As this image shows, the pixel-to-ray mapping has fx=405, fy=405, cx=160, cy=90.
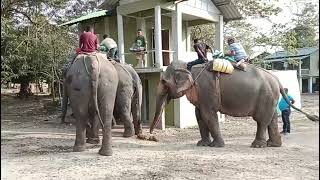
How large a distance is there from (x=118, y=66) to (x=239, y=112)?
3.55m

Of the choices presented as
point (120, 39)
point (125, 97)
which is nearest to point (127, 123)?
point (125, 97)

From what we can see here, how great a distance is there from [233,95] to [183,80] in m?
1.29

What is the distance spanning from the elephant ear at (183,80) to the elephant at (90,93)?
6.80 feet

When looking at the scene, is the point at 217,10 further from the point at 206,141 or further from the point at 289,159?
the point at 289,159

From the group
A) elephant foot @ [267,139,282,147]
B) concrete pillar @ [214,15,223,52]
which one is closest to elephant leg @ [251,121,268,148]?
elephant foot @ [267,139,282,147]

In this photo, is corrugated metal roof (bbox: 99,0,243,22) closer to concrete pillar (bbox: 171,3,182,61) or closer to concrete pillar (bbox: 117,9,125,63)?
concrete pillar (bbox: 117,9,125,63)

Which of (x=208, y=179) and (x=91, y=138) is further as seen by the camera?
(x=91, y=138)

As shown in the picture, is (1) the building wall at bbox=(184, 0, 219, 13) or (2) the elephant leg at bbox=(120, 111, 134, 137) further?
(1) the building wall at bbox=(184, 0, 219, 13)

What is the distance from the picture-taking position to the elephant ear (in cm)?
1010

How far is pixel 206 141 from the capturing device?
10.3 metres

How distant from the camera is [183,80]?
10156mm

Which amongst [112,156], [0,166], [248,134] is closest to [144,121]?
[248,134]

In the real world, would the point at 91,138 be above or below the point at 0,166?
below

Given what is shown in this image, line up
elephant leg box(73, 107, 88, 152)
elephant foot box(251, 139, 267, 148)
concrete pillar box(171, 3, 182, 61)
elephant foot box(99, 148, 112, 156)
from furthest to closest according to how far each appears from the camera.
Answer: concrete pillar box(171, 3, 182, 61)
elephant foot box(251, 139, 267, 148)
elephant leg box(73, 107, 88, 152)
elephant foot box(99, 148, 112, 156)
